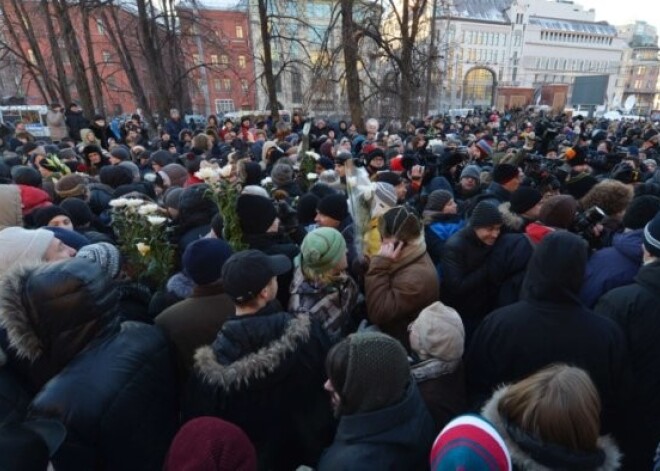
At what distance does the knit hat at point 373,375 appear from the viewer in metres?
1.50

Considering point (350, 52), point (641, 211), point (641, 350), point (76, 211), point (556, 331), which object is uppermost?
point (350, 52)

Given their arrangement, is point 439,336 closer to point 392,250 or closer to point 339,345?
point 339,345

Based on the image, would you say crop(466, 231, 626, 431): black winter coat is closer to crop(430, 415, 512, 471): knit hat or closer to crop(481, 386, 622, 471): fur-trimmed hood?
crop(481, 386, 622, 471): fur-trimmed hood

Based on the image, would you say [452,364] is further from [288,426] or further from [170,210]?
[170,210]

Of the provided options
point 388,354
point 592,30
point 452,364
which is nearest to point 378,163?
point 452,364

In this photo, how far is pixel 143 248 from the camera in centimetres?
287

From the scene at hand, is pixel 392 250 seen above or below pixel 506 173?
below

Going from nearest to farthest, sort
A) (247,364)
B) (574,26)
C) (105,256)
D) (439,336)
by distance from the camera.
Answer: (247,364) → (439,336) → (105,256) → (574,26)

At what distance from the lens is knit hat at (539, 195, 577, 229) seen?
3184mm

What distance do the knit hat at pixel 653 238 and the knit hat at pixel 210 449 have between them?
2.42m

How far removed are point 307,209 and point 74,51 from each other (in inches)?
590

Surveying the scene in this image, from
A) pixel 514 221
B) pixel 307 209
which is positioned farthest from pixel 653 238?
pixel 307 209

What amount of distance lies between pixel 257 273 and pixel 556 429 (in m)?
1.37

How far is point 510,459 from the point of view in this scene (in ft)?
4.46
